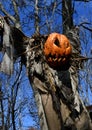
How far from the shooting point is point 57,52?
11.9ft

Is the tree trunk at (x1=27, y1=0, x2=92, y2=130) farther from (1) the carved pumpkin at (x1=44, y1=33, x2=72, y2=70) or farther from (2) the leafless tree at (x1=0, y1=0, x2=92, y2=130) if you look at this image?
(1) the carved pumpkin at (x1=44, y1=33, x2=72, y2=70)

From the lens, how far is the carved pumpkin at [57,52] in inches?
143

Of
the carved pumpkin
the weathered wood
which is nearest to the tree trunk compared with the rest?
the weathered wood

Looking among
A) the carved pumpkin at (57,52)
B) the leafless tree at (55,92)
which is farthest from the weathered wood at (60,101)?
the carved pumpkin at (57,52)

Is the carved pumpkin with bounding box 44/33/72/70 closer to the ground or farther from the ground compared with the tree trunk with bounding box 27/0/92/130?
farther from the ground

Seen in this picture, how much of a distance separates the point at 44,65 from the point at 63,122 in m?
0.75

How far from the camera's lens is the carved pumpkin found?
3635 millimetres

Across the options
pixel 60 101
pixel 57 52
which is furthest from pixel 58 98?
pixel 57 52

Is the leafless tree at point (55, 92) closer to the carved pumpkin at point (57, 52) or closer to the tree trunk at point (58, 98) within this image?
the tree trunk at point (58, 98)

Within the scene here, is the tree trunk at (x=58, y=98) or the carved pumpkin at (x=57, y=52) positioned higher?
the carved pumpkin at (x=57, y=52)

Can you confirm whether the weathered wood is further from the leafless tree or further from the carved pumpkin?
the carved pumpkin

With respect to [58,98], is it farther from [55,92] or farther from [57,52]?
[57,52]

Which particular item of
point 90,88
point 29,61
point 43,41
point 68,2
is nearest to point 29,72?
point 29,61

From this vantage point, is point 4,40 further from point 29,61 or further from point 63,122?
point 63,122
